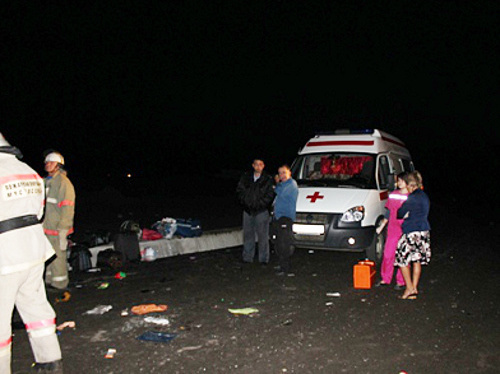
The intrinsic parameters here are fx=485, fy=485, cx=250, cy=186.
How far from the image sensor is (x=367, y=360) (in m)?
4.58

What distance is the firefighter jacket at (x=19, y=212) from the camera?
390 centimetres

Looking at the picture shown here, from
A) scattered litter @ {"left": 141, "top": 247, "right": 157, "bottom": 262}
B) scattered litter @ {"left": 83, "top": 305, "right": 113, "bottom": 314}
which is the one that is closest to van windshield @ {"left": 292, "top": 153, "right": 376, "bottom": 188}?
scattered litter @ {"left": 141, "top": 247, "right": 157, "bottom": 262}

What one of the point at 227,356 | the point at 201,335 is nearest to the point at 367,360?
the point at 227,356

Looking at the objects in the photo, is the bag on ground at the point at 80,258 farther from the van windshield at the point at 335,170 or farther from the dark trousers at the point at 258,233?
the van windshield at the point at 335,170

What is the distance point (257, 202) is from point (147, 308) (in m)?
3.12

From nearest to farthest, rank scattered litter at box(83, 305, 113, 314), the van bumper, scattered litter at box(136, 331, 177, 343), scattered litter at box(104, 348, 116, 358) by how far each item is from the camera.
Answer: scattered litter at box(104, 348, 116, 358)
scattered litter at box(136, 331, 177, 343)
scattered litter at box(83, 305, 113, 314)
the van bumper

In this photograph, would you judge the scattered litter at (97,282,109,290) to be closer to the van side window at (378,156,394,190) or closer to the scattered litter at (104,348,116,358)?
the scattered litter at (104,348,116,358)

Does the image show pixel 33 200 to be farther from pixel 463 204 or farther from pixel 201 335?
pixel 463 204

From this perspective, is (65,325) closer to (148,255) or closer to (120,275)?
(120,275)

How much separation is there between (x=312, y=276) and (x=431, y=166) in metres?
55.0

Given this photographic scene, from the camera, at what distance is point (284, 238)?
8258 millimetres

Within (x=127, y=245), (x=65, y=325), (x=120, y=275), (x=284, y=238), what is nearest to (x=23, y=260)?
(x=65, y=325)

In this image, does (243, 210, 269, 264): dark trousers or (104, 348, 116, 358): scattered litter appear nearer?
(104, 348, 116, 358): scattered litter

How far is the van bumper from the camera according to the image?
841cm
